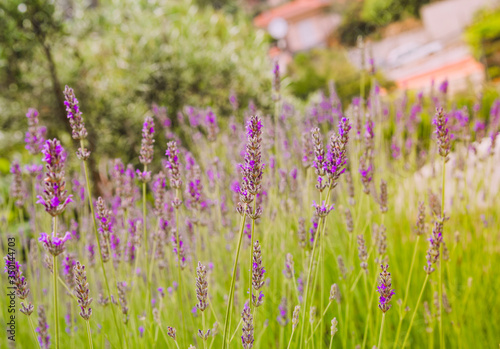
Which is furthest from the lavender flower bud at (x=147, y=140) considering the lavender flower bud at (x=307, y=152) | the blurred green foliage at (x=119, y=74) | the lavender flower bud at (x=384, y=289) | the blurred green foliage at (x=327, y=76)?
the blurred green foliage at (x=327, y=76)

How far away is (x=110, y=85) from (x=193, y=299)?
17.5 feet

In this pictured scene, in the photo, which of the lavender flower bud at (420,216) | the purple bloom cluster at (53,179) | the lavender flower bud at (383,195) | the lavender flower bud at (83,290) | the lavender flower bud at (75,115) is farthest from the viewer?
the lavender flower bud at (383,195)

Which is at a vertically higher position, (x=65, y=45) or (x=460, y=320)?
(x=65, y=45)

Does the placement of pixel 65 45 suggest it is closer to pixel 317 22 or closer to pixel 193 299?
pixel 193 299

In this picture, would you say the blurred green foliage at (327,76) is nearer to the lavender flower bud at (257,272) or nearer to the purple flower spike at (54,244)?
the lavender flower bud at (257,272)

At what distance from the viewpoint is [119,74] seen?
6918 mm

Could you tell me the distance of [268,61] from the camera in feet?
24.6

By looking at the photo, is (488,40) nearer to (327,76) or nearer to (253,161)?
(327,76)

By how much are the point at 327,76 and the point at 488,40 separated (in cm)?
515

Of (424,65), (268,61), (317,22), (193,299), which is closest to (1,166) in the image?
(268,61)

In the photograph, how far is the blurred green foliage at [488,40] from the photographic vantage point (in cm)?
1181

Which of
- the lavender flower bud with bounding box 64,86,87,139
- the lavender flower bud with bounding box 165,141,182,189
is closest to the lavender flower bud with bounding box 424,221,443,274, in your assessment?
the lavender flower bud with bounding box 165,141,182,189

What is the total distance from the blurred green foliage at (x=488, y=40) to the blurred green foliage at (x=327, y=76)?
10.1 feet

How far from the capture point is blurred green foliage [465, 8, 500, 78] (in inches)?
465
